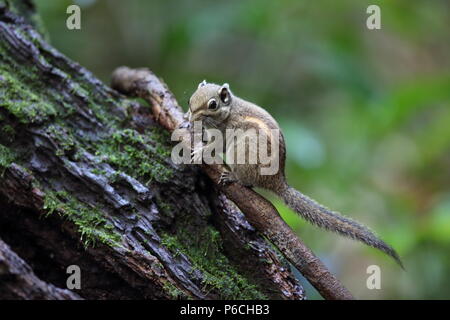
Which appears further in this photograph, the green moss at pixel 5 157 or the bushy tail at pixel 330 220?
the bushy tail at pixel 330 220

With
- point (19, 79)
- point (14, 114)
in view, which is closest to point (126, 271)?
point (14, 114)

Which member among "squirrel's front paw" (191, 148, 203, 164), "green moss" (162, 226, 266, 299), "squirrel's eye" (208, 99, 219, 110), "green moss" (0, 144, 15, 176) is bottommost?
"green moss" (162, 226, 266, 299)

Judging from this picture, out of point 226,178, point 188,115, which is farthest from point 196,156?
point 188,115

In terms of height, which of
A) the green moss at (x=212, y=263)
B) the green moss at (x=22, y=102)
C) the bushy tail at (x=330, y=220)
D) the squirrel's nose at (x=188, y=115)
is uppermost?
the squirrel's nose at (x=188, y=115)

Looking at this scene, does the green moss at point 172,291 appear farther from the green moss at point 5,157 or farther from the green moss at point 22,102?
the green moss at point 22,102

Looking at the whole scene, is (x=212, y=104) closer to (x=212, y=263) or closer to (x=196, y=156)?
(x=196, y=156)

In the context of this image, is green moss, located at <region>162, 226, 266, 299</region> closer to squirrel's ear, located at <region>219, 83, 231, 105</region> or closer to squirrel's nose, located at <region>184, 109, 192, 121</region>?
squirrel's nose, located at <region>184, 109, 192, 121</region>

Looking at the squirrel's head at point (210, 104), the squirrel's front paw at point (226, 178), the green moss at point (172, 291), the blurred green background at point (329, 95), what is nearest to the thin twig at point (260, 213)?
the squirrel's front paw at point (226, 178)

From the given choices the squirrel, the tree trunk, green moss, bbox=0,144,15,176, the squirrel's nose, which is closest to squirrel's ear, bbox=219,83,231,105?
the squirrel
